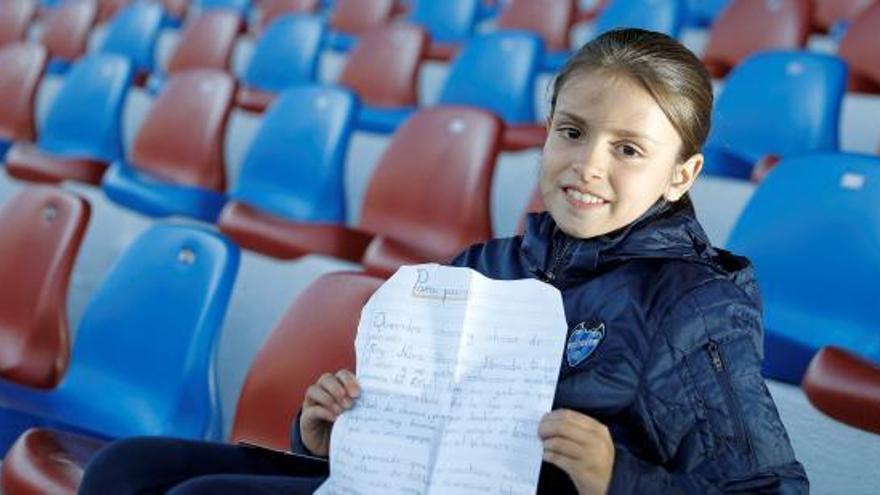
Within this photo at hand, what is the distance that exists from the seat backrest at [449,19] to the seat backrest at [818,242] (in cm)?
256

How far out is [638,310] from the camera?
1.03 meters

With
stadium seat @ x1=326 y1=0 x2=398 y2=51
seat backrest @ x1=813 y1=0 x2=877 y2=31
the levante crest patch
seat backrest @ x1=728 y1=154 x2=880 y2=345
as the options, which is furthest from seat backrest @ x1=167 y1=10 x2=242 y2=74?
the levante crest patch

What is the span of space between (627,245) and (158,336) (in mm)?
925

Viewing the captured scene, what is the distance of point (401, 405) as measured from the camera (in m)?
1.02

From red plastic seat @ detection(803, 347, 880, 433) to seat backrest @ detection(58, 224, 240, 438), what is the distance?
0.84 metres

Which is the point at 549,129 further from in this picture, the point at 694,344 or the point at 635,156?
the point at 694,344

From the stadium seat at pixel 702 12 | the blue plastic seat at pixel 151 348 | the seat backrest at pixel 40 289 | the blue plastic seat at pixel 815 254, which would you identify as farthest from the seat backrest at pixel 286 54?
the blue plastic seat at pixel 815 254

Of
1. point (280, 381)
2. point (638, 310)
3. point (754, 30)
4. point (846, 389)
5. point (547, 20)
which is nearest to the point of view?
point (638, 310)

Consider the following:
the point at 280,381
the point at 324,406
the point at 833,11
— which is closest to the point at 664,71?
the point at 324,406

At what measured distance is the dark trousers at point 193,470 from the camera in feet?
3.58

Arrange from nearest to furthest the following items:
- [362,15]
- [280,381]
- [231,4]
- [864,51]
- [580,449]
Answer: [580,449]
[280,381]
[864,51]
[362,15]
[231,4]

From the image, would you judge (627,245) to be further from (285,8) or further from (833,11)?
(285,8)

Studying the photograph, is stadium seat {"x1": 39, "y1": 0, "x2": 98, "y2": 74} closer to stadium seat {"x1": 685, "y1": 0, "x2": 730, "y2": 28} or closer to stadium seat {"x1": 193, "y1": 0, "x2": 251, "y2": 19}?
stadium seat {"x1": 193, "y1": 0, "x2": 251, "y2": 19}

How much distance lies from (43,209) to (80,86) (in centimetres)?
160
